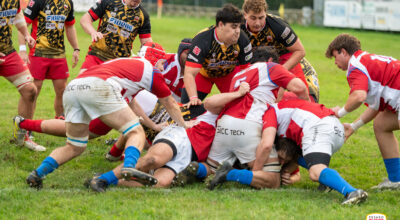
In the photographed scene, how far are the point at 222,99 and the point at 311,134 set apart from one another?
114 centimetres

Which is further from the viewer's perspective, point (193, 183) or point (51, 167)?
point (193, 183)

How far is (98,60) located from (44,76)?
3.37 ft

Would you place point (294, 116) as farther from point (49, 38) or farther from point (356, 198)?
point (49, 38)

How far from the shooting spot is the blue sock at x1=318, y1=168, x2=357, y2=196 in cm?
504

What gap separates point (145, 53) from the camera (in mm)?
7375

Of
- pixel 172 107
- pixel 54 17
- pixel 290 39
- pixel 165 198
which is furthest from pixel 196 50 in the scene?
pixel 54 17

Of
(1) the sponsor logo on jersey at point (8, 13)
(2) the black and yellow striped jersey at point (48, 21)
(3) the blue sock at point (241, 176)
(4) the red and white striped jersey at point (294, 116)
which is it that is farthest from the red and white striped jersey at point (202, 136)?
(2) the black and yellow striped jersey at point (48, 21)

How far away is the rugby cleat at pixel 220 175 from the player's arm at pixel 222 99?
77 centimetres

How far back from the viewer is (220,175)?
5.54 m

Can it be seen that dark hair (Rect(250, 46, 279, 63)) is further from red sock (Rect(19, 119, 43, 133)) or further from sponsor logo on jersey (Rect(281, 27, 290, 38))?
red sock (Rect(19, 119, 43, 133))

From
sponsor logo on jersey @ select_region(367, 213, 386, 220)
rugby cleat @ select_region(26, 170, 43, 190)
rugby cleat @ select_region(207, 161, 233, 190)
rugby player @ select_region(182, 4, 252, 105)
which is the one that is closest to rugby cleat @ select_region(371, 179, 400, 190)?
sponsor logo on jersey @ select_region(367, 213, 386, 220)

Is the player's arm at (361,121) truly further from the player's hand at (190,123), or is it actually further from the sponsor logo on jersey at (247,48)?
the player's hand at (190,123)

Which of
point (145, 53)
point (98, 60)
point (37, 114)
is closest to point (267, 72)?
point (145, 53)

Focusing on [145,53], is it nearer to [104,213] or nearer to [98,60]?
[98,60]
